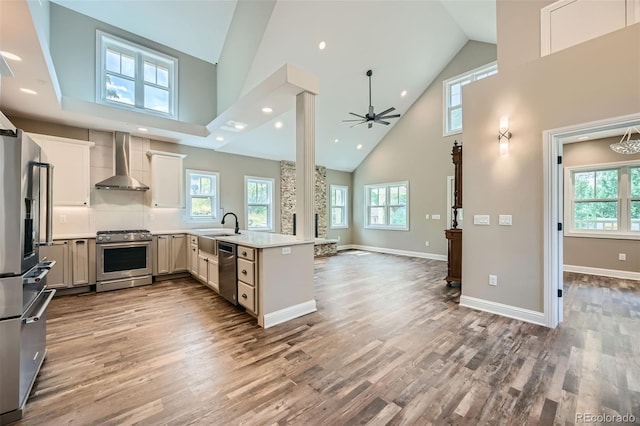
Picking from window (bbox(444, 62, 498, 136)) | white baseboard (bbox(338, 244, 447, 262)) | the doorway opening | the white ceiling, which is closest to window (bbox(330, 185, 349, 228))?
white baseboard (bbox(338, 244, 447, 262))

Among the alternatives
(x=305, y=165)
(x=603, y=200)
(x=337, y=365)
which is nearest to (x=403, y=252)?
(x=603, y=200)

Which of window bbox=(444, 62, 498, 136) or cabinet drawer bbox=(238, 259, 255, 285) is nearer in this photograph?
cabinet drawer bbox=(238, 259, 255, 285)

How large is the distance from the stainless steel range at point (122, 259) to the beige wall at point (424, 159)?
6.40 metres

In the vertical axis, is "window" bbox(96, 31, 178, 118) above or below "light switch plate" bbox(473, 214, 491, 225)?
above

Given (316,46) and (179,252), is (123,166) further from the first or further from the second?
(316,46)

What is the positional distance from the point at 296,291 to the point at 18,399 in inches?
90.4

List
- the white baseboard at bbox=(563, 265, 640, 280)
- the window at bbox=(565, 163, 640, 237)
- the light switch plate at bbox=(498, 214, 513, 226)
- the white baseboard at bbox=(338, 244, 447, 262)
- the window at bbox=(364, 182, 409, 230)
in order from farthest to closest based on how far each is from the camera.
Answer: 1. the window at bbox=(364, 182, 409, 230)
2. the white baseboard at bbox=(338, 244, 447, 262)
3. the window at bbox=(565, 163, 640, 237)
4. the white baseboard at bbox=(563, 265, 640, 280)
5. the light switch plate at bbox=(498, 214, 513, 226)

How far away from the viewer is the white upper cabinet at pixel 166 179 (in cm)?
518

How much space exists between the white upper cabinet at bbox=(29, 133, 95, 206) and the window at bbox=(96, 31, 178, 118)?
0.96 meters

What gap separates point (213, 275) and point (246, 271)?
Result: 4.05ft

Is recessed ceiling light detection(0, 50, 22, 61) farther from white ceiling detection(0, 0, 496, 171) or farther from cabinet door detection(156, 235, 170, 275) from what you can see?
cabinet door detection(156, 235, 170, 275)

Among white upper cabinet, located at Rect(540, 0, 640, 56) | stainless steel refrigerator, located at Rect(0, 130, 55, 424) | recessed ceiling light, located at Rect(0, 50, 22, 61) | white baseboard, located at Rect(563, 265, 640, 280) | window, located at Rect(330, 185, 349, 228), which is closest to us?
stainless steel refrigerator, located at Rect(0, 130, 55, 424)

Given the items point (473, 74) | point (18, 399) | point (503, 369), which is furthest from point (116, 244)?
point (473, 74)

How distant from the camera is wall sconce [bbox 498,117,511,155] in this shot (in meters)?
3.23
